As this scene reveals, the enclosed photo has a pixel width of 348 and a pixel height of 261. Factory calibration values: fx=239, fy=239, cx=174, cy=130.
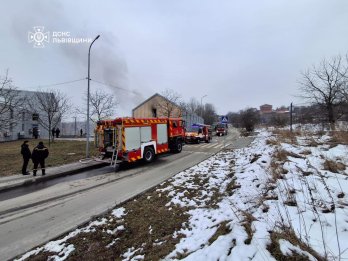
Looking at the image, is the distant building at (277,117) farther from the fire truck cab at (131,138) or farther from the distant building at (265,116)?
the fire truck cab at (131,138)

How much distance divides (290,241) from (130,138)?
11169 mm

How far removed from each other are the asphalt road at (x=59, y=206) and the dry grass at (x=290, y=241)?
461 centimetres

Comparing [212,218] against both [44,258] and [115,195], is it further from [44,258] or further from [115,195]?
[115,195]

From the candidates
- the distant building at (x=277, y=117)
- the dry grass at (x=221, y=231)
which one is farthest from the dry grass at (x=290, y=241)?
the distant building at (x=277, y=117)

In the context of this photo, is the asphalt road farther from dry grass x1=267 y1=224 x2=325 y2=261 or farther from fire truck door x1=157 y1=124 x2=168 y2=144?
fire truck door x1=157 y1=124 x2=168 y2=144

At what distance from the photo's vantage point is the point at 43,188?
9.58 meters

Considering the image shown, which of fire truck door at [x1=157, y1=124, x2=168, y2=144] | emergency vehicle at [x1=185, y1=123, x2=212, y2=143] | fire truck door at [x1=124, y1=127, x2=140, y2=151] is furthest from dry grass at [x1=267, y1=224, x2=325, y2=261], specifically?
emergency vehicle at [x1=185, y1=123, x2=212, y2=143]

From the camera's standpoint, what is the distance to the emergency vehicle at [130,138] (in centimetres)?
1303

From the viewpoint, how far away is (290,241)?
2.97 metres

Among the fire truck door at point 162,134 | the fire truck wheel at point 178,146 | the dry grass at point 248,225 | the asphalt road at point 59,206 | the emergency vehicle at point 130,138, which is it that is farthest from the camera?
the fire truck wheel at point 178,146

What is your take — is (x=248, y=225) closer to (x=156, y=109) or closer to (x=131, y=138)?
(x=131, y=138)

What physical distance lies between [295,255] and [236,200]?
8.91 feet

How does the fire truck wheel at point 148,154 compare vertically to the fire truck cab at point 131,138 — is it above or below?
below

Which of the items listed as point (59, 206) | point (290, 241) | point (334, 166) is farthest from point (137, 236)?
point (334, 166)
